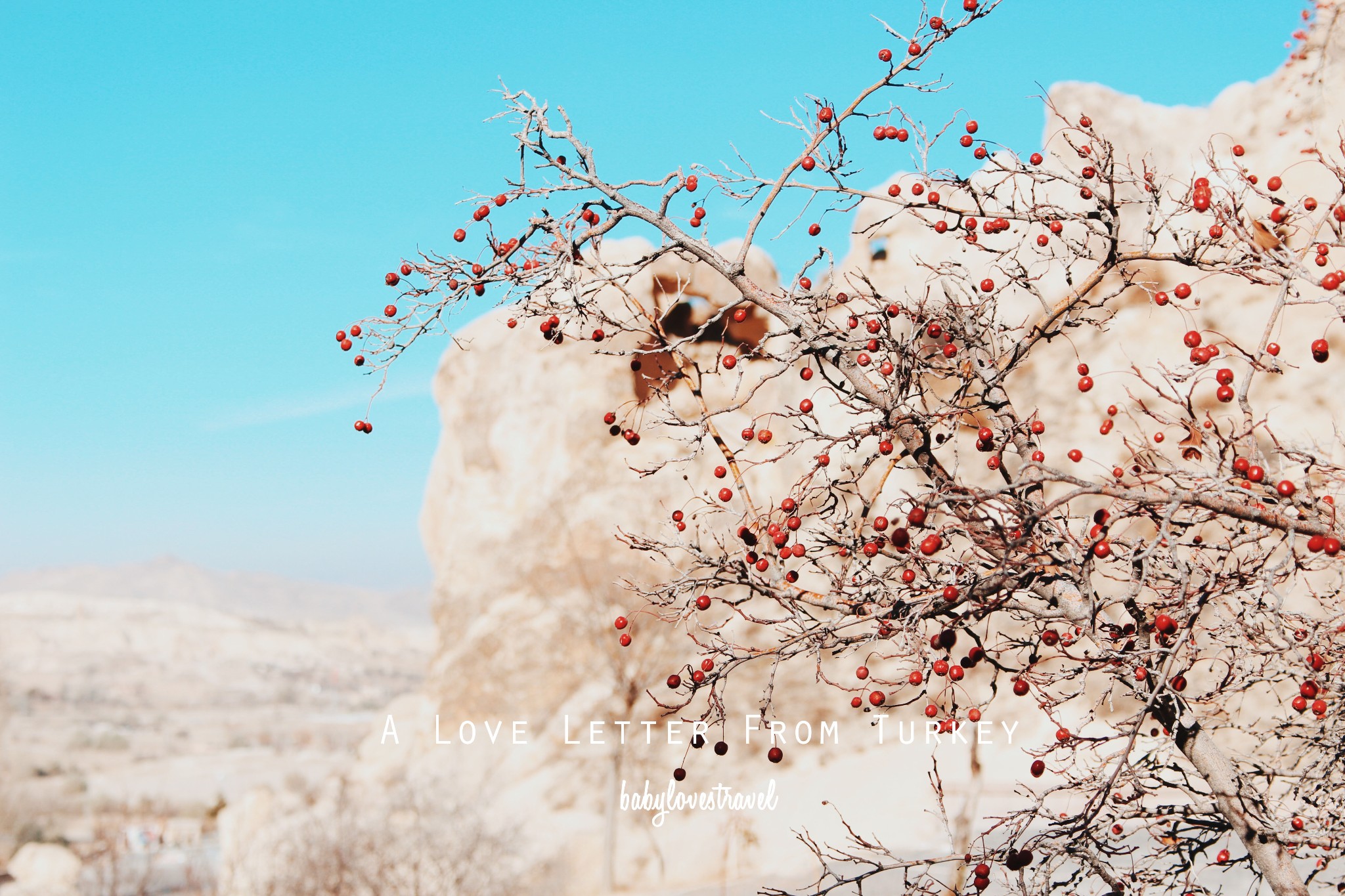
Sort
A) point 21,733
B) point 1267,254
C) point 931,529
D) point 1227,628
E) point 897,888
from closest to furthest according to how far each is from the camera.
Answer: point 931,529
point 1267,254
point 1227,628
point 897,888
point 21,733

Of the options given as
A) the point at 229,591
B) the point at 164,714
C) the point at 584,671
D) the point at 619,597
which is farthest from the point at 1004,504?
the point at 229,591

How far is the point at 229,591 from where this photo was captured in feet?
357

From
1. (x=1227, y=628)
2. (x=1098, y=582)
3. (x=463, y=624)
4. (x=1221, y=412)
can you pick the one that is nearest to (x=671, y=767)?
(x=463, y=624)

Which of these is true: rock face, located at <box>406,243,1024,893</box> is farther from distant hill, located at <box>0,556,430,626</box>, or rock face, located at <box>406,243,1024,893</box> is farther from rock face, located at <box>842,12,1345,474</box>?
distant hill, located at <box>0,556,430,626</box>

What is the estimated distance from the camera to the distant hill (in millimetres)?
103250

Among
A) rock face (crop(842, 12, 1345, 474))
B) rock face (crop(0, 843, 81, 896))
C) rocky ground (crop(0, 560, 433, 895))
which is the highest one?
rock face (crop(842, 12, 1345, 474))

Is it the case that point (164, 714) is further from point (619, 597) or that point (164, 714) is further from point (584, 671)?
point (619, 597)

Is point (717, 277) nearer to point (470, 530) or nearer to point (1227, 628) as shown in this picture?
point (470, 530)

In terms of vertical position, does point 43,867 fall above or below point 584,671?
below

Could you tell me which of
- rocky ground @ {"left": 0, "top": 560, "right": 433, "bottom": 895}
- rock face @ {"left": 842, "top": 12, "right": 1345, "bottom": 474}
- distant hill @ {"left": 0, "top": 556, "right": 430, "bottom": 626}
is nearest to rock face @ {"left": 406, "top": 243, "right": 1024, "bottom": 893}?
rock face @ {"left": 842, "top": 12, "right": 1345, "bottom": 474}

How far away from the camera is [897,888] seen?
30.4 feet

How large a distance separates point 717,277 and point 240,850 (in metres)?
11.0

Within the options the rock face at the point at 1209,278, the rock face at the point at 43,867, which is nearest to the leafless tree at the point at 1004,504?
the rock face at the point at 1209,278

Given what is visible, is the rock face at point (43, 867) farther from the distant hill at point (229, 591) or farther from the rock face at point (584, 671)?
the distant hill at point (229, 591)
